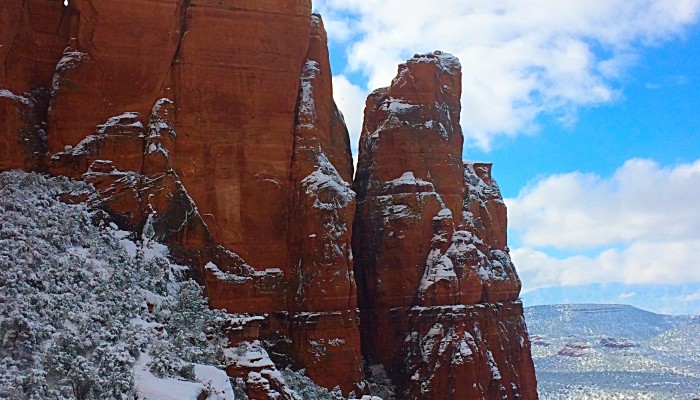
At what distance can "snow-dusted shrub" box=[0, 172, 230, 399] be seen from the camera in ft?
83.0

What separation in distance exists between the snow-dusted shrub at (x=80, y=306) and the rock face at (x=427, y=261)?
1760 centimetres

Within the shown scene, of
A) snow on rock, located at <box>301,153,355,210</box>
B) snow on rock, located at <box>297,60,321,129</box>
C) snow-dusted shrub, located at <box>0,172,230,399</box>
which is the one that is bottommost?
snow-dusted shrub, located at <box>0,172,230,399</box>

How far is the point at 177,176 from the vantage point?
40.4 m

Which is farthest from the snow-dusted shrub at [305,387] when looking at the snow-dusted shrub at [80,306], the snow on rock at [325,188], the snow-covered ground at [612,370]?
the snow-covered ground at [612,370]

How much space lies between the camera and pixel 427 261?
177ft

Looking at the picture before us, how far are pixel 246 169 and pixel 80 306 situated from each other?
15050 millimetres

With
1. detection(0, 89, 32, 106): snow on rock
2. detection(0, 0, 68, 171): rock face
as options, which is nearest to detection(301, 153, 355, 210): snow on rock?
detection(0, 0, 68, 171): rock face

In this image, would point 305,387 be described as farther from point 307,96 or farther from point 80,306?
point 307,96

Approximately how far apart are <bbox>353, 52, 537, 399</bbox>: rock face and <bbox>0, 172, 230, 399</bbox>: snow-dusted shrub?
57.7 feet

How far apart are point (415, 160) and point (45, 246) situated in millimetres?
29416

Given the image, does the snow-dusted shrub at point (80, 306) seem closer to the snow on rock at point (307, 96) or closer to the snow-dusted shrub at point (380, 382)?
the snow on rock at point (307, 96)

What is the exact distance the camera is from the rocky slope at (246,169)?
38750 mm

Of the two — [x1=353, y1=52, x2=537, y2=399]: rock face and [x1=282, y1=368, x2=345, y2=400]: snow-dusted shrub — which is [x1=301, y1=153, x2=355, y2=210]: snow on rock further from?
[x1=353, y1=52, x2=537, y2=399]: rock face

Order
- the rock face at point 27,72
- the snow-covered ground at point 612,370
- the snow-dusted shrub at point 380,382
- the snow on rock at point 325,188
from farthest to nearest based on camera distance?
the snow-covered ground at point 612,370 → the snow-dusted shrub at point 380,382 → the snow on rock at point 325,188 → the rock face at point 27,72
